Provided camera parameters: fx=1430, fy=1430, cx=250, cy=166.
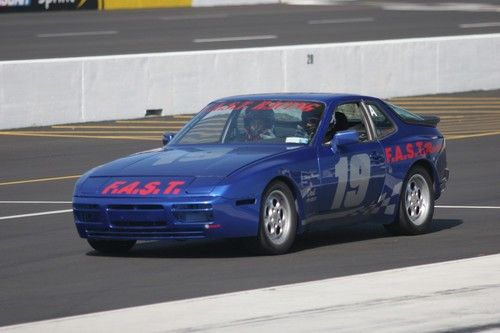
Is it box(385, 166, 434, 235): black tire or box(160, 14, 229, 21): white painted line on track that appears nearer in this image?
box(385, 166, 434, 235): black tire

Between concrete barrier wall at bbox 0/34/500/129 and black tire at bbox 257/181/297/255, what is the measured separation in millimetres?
14020

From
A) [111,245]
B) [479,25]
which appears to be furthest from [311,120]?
[479,25]

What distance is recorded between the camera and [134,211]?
11031 millimetres

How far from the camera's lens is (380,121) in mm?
12695

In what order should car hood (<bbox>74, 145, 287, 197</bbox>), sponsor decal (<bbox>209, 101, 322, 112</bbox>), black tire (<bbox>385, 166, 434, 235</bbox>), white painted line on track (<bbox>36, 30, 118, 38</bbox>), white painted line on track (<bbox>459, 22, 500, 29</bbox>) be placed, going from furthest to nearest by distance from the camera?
white painted line on track (<bbox>459, 22, 500, 29</bbox>), white painted line on track (<bbox>36, 30, 118, 38</bbox>), black tire (<bbox>385, 166, 434, 235</bbox>), sponsor decal (<bbox>209, 101, 322, 112</bbox>), car hood (<bbox>74, 145, 287, 197</bbox>)

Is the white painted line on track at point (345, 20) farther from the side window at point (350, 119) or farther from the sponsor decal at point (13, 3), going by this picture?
the side window at point (350, 119)

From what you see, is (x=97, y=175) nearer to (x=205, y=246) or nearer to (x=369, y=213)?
(x=205, y=246)

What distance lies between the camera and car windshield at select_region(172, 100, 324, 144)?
11.9m

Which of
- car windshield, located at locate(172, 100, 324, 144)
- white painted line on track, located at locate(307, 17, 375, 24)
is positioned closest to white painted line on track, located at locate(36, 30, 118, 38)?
white painted line on track, located at locate(307, 17, 375, 24)

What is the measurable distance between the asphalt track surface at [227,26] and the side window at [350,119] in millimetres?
21364

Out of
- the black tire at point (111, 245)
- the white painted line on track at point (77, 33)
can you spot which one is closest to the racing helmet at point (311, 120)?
the black tire at point (111, 245)

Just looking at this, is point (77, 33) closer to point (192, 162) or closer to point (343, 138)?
point (343, 138)

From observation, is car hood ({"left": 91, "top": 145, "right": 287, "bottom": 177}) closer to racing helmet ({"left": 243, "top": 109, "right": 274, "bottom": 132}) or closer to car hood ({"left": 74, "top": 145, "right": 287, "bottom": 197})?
car hood ({"left": 74, "top": 145, "right": 287, "bottom": 197})

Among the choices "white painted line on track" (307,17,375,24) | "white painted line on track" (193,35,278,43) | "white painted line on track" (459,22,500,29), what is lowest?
"white painted line on track" (193,35,278,43)
